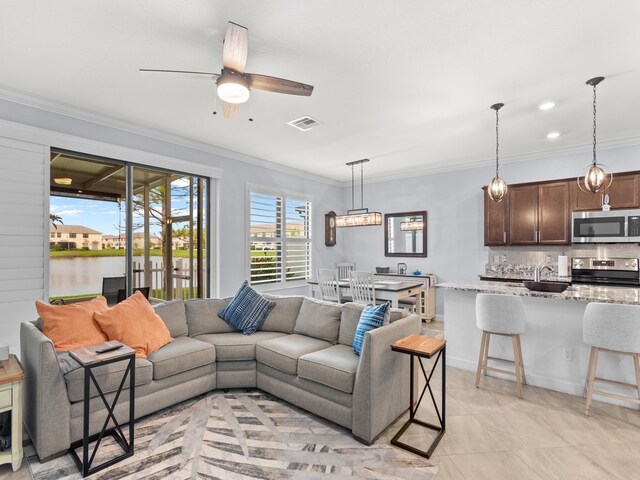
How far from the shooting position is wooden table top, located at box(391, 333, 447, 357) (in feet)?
7.79

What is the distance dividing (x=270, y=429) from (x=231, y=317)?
1392mm

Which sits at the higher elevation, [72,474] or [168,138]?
[168,138]

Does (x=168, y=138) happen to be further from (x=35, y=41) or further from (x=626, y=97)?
(x=626, y=97)

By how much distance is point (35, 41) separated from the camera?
246cm

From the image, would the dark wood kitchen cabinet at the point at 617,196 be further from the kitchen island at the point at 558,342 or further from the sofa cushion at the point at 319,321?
the sofa cushion at the point at 319,321

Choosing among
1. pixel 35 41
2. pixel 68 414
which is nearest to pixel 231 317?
pixel 68 414

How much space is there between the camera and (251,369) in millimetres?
3348

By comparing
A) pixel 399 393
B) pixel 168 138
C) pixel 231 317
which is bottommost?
pixel 399 393

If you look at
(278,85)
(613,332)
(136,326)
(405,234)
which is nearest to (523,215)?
(405,234)

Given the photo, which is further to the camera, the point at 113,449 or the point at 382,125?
the point at 382,125

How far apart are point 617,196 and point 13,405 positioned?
6.68 meters

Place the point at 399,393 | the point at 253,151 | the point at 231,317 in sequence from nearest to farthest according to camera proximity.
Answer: the point at 399,393, the point at 231,317, the point at 253,151

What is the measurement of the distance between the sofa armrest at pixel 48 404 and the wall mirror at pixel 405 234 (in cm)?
572

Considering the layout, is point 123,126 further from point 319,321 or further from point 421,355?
point 421,355
